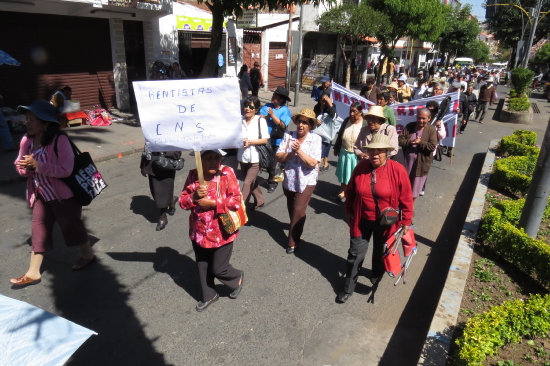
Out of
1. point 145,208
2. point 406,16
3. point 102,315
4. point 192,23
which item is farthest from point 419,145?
point 406,16

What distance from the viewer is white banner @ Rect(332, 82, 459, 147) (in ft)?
23.1

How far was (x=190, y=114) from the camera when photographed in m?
2.90

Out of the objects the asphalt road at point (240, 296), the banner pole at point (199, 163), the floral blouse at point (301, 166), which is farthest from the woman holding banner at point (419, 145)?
the banner pole at point (199, 163)

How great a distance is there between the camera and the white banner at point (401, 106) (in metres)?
7.05

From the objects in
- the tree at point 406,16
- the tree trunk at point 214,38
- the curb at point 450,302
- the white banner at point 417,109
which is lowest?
the curb at point 450,302

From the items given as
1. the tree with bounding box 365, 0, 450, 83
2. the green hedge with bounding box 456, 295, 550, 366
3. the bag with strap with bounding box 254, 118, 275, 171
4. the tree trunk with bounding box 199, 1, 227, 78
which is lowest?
the green hedge with bounding box 456, 295, 550, 366

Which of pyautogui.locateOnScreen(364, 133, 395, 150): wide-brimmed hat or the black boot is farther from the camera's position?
the black boot

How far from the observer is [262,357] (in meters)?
3.35

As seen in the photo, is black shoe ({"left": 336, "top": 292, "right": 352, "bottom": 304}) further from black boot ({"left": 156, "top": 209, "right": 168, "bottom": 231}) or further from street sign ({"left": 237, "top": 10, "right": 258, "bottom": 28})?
street sign ({"left": 237, "top": 10, "right": 258, "bottom": 28})

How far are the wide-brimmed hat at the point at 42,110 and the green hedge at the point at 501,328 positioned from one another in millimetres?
3927

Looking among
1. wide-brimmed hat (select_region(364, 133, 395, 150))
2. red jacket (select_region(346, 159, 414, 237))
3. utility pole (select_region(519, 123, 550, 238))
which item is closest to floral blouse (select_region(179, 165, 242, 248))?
red jacket (select_region(346, 159, 414, 237))

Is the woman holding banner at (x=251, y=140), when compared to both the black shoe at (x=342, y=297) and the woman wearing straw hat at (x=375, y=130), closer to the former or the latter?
the woman wearing straw hat at (x=375, y=130)

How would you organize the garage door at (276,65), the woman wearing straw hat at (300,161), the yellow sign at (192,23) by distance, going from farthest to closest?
the garage door at (276,65) → the yellow sign at (192,23) → the woman wearing straw hat at (300,161)

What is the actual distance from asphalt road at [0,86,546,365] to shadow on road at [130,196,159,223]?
37mm
